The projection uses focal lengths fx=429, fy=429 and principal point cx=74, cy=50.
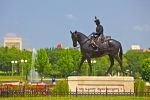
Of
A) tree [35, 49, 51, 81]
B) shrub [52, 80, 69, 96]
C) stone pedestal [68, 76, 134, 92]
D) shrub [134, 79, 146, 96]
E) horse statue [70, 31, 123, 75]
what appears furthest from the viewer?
tree [35, 49, 51, 81]

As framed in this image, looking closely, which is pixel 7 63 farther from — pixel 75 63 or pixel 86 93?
pixel 86 93

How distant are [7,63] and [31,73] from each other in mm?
28076

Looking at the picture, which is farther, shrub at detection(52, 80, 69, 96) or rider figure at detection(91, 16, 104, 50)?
rider figure at detection(91, 16, 104, 50)

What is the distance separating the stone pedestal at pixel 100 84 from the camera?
28969mm

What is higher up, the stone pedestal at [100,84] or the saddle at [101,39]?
the saddle at [101,39]

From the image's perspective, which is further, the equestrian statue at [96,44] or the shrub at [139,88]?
the equestrian statue at [96,44]

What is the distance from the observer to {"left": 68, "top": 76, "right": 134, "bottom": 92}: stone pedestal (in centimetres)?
2897

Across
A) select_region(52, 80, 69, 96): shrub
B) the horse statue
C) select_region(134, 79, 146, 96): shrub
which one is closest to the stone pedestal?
select_region(134, 79, 146, 96): shrub

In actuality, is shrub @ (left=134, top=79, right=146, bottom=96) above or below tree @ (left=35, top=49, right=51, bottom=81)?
below

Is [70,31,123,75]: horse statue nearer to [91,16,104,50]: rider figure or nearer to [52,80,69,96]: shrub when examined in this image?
[91,16,104,50]: rider figure

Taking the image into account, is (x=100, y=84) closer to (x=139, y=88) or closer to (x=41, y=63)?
(x=139, y=88)

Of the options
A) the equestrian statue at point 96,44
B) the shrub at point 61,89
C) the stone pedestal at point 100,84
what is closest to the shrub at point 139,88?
the stone pedestal at point 100,84

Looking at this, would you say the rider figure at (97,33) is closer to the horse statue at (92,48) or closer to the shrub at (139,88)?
the horse statue at (92,48)

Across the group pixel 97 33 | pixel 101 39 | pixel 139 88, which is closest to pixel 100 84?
pixel 139 88
